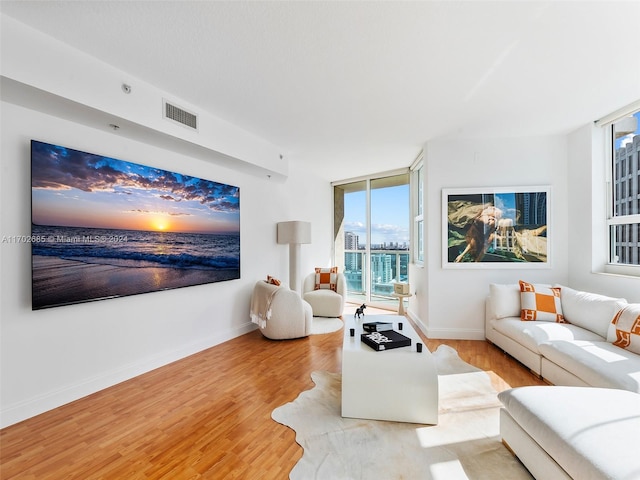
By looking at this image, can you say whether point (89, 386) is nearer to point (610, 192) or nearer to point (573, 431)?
point (573, 431)

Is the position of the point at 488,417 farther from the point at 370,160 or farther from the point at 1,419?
the point at 370,160

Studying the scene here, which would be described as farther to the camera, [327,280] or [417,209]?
[327,280]

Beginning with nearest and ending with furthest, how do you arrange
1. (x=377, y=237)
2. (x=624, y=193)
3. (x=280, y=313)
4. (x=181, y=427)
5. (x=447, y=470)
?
(x=447, y=470)
(x=181, y=427)
(x=624, y=193)
(x=280, y=313)
(x=377, y=237)

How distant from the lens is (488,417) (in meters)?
2.01

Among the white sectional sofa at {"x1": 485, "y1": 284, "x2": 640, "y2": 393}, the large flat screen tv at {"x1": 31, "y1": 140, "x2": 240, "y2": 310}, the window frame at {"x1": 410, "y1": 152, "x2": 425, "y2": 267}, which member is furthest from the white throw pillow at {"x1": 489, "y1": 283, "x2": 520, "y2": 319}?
the large flat screen tv at {"x1": 31, "y1": 140, "x2": 240, "y2": 310}

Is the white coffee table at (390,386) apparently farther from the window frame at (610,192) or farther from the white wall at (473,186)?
the window frame at (610,192)

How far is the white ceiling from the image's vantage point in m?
1.71

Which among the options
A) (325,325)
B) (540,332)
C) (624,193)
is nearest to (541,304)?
(540,332)

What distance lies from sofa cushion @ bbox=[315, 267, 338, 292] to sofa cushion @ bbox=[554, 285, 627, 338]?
310 cm

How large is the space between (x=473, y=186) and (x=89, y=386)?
4625 mm

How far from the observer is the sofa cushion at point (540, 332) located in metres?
2.55

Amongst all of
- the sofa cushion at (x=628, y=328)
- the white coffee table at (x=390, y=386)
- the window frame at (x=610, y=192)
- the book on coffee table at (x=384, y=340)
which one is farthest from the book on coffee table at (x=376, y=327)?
the window frame at (x=610, y=192)

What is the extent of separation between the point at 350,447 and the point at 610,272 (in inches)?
136

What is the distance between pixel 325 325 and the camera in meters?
4.29
